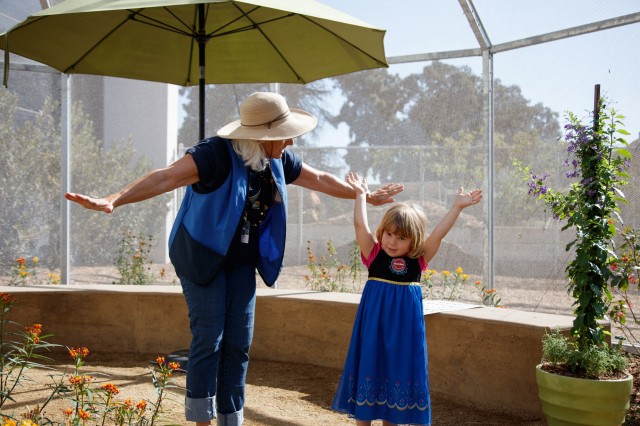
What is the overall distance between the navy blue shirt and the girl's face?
520 millimetres

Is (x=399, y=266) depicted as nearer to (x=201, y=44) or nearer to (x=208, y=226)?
(x=208, y=226)

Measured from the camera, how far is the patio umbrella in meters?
4.12

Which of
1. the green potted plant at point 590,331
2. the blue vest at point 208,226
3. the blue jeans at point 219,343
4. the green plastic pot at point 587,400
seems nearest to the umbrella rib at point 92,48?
the blue vest at point 208,226

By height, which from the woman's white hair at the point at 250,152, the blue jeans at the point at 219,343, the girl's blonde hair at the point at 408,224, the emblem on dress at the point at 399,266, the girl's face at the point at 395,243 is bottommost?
the blue jeans at the point at 219,343

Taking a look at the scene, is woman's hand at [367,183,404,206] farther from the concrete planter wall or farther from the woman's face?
the concrete planter wall

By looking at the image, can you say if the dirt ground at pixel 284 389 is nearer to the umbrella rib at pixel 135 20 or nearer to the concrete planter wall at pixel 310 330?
the concrete planter wall at pixel 310 330

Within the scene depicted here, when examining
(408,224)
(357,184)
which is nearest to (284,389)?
(357,184)

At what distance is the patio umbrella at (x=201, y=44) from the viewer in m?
4.12

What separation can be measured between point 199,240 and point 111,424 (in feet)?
3.58

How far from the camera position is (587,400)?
292 cm

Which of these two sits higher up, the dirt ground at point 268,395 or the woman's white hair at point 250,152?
the woman's white hair at point 250,152

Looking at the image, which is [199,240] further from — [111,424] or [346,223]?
[346,223]

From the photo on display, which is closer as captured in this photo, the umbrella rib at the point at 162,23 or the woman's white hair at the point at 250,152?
the woman's white hair at the point at 250,152

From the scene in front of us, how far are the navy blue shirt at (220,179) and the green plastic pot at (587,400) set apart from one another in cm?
140
